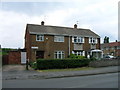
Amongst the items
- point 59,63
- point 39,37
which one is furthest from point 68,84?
point 39,37

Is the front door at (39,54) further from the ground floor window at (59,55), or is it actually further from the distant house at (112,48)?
the distant house at (112,48)

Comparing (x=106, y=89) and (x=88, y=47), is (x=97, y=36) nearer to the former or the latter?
(x=88, y=47)

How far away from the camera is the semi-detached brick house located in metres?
28.3

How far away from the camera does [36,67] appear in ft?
67.6

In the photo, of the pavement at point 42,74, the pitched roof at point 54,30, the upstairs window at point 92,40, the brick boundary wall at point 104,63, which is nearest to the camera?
the pavement at point 42,74

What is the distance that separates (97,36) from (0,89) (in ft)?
91.1

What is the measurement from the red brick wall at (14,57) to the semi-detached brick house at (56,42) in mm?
1918

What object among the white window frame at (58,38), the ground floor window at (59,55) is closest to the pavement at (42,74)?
the ground floor window at (59,55)

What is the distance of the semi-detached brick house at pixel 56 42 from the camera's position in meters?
28.3

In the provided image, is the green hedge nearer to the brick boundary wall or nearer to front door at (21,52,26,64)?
the brick boundary wall

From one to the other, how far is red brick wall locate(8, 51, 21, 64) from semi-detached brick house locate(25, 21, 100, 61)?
6.29 feet

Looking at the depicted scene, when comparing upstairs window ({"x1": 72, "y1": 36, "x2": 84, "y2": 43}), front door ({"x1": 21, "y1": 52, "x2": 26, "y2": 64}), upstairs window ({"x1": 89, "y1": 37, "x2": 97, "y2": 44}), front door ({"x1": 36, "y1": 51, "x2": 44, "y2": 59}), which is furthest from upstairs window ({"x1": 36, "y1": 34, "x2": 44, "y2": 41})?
upstairs window ({"x1": 89, "y1": 37, "x2": 97, "y2": 44})

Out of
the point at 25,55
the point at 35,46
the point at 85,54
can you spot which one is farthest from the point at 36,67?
the point at 85,54

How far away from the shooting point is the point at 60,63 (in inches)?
844
